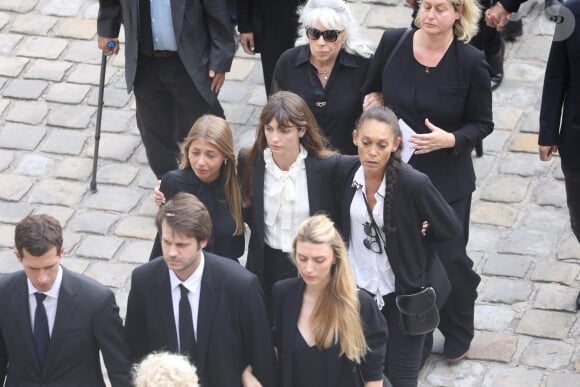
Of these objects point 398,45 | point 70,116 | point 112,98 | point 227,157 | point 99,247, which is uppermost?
point 398,45

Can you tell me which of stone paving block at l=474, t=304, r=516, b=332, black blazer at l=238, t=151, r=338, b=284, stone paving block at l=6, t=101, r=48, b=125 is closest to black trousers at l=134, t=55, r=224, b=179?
stone paving block at l=6, t=101, r=48, b=125

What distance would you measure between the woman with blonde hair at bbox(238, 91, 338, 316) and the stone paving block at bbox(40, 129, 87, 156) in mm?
3357

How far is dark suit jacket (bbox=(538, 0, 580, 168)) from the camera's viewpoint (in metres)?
8.37

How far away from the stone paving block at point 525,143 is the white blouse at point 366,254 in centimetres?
321

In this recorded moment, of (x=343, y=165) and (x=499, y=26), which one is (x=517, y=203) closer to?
(x=499, y=26)

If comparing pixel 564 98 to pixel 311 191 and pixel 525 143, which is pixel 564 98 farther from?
pixel 525 143

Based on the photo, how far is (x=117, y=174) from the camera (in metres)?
10.6

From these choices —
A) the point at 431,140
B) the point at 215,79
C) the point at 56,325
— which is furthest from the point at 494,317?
the point at 56,325

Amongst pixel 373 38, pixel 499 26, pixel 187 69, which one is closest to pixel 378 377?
pixel 187 69

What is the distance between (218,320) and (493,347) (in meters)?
2.46

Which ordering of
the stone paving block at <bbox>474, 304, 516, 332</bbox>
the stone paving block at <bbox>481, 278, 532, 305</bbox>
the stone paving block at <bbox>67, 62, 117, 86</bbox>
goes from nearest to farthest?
the stone paving block at <bbox>474, 304, 516, 332</bbox> < the stone paving block at <bbox>481, 278, 532, 305</bbox> < the stone paving block at <bbox>67, 62, 117, 86</bbox>

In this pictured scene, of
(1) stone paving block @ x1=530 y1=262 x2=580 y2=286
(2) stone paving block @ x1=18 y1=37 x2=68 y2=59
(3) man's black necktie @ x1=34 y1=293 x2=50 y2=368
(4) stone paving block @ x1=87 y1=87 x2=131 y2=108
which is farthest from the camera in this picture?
(2) stone paving block @ x1=18 y1=37 x2=68 y2=59

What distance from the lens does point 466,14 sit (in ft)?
26.6

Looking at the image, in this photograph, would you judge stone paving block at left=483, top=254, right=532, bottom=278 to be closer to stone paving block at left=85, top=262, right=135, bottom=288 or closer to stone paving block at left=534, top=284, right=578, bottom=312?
stone paving block at left=534, top=284, right=578, bottom=312
